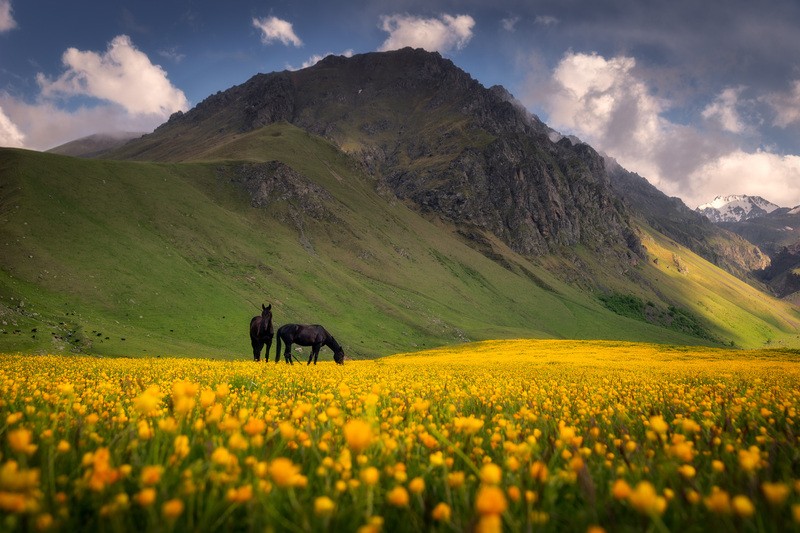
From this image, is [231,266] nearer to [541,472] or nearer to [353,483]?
[353,483]

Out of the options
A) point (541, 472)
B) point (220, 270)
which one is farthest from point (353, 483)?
point (220, 270)

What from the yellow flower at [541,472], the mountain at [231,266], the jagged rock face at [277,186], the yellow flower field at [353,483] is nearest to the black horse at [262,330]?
the mountain at [231,266]

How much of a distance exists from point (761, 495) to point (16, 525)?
3.64 m

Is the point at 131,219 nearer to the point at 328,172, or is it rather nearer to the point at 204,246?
the point at 204,246

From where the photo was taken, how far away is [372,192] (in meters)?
194

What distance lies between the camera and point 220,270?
86375 mm

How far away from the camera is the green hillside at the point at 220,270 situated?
53.0 meters

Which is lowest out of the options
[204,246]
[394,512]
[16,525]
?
[394,512]

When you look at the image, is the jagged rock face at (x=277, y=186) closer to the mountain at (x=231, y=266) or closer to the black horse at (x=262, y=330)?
the mountain at (x=231, y=266)

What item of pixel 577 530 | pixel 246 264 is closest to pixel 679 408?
pixel 577 530

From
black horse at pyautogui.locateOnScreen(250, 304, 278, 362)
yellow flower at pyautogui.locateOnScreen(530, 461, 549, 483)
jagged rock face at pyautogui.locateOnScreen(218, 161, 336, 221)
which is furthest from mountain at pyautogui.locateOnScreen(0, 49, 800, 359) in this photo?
yellow flower at pyautogui.locateOnScreen(530, 461, 549, 483)

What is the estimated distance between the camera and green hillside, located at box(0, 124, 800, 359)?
52969 mm

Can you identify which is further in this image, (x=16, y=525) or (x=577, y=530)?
(x=577, y=530)

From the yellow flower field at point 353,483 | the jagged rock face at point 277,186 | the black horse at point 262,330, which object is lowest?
the black horse at point 262,330
